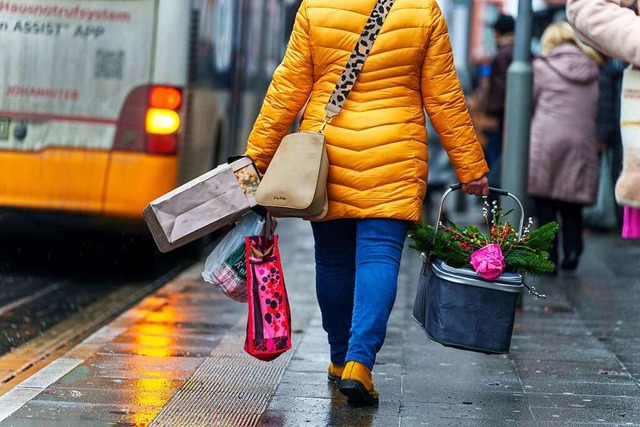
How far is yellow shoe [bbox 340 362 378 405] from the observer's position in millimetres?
5043

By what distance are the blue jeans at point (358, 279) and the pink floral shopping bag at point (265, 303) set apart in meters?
0.24

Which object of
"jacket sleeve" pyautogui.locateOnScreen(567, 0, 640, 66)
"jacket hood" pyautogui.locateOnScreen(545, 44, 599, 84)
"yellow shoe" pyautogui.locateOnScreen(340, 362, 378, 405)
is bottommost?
"yellow shoe" pyautogui.locateOnScreen(340, 362, 378, 405)

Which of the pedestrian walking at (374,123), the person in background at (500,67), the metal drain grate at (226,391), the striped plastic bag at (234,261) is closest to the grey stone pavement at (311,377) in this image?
the metal drain grate at (226,391)

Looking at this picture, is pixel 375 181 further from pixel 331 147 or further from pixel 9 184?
pixel 9 184

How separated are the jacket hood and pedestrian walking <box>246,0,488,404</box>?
4.51 meters

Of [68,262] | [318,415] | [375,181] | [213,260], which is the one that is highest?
[375,181]

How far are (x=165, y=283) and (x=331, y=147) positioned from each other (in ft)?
14.0

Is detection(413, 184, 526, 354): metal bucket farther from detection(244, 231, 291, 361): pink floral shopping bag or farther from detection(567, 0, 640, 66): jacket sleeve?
detection(567, 0, 640, 66): jacket sleeve

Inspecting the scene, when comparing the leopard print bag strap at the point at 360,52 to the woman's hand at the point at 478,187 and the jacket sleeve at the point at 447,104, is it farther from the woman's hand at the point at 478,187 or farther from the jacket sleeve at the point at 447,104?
the woman's hand at the point at 478,187

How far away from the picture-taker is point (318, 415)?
5.04 metres

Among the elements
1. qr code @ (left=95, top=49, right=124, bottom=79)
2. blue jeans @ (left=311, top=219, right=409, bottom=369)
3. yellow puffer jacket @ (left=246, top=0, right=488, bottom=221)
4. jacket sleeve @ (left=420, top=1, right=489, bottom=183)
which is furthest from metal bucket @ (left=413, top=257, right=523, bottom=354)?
qr code @ (left=95, top=49, right=124, bottom=79)

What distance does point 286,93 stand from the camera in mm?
5301

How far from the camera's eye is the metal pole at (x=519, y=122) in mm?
8188

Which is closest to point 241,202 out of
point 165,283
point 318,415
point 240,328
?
point 318,415
